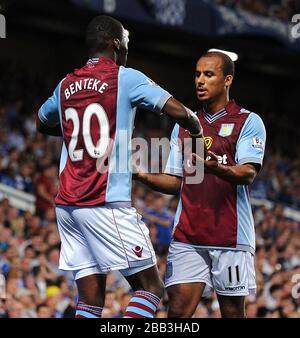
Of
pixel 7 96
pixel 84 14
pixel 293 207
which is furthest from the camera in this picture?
pixel 293 207

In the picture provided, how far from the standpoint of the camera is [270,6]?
753 inches

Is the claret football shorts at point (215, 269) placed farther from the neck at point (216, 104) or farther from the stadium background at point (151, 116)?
the stadium background at point (151, 116)

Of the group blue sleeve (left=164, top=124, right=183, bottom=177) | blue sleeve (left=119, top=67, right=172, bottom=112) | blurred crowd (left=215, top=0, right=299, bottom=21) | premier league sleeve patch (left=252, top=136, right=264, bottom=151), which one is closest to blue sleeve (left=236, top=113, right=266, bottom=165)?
premier league sleeve patch (left=252, top=136, right=264, bottom=151)

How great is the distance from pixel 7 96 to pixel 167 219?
4201 mm

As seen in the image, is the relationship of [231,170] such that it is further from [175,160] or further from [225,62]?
[225,62]

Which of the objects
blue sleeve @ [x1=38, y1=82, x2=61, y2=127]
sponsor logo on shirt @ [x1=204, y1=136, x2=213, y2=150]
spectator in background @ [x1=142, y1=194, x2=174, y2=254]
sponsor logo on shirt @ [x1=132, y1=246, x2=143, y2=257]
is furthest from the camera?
spectator in background @ [x1=142, y1=194, x2=174, y2=254]

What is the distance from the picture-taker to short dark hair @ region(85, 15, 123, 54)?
16.4 feet

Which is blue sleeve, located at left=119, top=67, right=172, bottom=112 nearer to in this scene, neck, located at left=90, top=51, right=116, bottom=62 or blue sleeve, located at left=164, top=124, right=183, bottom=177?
neck, located at left=90, top=51, right=116, bottom=62

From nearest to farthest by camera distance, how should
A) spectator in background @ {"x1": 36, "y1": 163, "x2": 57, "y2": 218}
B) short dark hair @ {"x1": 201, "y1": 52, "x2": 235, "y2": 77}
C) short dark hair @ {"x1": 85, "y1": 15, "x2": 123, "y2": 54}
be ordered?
1. short dark hair @ {"x1": 85, "y1": 15, "x2": 123, "y2": 54}
2. short dark hair @ {"x1": 201, "y1": 52, "x2": 235, "y2": 77}
3. spectator in background @ {"x1": 36, "y1": 163, "x2": 57, "y2": 218}

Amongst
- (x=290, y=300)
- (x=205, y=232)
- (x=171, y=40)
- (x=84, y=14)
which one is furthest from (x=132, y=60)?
(x=205, y=232)

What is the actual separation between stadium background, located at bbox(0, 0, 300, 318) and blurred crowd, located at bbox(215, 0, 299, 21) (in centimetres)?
3

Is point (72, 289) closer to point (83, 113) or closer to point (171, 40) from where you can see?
point (83, 113)

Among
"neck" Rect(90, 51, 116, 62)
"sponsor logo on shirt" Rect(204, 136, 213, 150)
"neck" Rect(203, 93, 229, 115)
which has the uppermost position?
"neck" Rect(90, 51, 116, 62)
